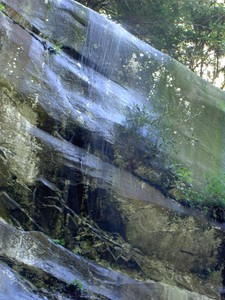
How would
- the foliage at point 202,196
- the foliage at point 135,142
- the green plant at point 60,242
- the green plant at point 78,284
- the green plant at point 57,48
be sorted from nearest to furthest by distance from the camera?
1. the green plant at point 78,284
2. the green plant at point 60,242
3. the foliage at point 135,142
4. the foliage at point 202,196
5. the green plant at point 57,48

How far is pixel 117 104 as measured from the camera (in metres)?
8.63

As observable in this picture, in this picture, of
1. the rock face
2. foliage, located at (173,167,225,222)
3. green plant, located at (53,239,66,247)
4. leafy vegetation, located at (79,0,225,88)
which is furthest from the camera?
leafy vegetation, located at (79,0,225,88)

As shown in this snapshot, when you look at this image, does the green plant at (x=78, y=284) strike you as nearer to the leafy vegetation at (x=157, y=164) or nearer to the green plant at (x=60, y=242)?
the green plant at (x=60, y=242)

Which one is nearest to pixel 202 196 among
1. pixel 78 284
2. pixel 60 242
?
pixel 60 242

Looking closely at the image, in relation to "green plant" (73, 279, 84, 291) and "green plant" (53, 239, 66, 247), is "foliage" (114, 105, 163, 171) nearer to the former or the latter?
"green plant" (53, 239, 66, 247)

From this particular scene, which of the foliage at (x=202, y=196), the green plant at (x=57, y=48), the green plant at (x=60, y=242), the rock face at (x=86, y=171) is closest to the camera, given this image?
the rock face at (x=86, y=171)

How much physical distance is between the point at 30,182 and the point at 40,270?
1.29m

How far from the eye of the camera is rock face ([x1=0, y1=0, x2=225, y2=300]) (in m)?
6.45

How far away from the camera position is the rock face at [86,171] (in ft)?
21.2

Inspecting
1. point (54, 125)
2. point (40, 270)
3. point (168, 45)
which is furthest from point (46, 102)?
point (168, 45)

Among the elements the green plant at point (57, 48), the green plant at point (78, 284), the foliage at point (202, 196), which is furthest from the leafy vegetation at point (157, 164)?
the green plant at point (78, 284)

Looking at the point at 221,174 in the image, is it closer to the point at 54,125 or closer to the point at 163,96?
the point at 163,96

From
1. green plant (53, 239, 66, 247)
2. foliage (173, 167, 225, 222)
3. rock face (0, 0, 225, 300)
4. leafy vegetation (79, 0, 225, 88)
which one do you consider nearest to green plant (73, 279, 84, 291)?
rock face (0, 0, 225, 300)

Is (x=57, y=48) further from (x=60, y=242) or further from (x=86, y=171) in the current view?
(x=60, y=242)
